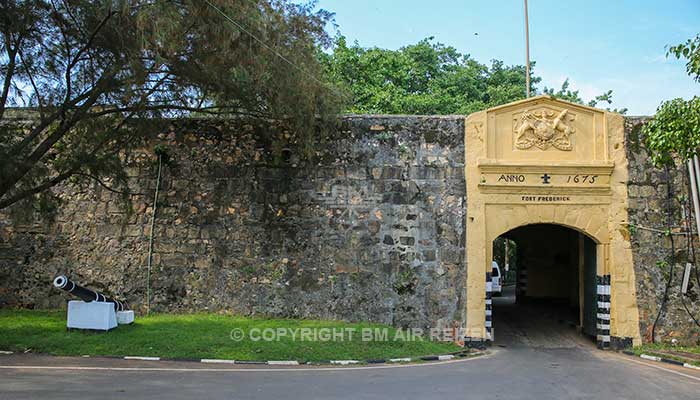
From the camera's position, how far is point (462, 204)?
1086 centimetres

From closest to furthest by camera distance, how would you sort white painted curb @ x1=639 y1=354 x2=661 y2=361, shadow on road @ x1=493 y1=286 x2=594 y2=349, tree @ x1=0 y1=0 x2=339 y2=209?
tree @ x1=0 y1=0 x2=339 y2=209, white painted curb @ x1=639 y1=354 x2=661 y2=361, shadow on road @ x1=493 y1=286 x2=594 y2=349

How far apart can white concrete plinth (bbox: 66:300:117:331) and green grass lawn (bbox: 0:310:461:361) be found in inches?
5.1

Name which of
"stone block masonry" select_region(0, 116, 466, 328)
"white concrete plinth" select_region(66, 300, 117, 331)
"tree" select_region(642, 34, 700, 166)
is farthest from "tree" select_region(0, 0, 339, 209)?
"tree" select_region(642, 34, 700, 166)

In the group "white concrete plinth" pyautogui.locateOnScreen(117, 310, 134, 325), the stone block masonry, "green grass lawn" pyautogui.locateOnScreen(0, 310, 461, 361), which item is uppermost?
the stone block masonry

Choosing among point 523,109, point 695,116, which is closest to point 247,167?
point 523,109

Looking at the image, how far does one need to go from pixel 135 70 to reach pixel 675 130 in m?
8.32

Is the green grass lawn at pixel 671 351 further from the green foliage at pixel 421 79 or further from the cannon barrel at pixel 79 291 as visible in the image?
the green foliage at pixel 421 79

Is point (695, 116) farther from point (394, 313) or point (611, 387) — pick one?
point (394, 313)

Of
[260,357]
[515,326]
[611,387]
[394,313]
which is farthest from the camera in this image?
[515,326]

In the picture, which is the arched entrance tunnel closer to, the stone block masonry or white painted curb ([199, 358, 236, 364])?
the stone block masonry

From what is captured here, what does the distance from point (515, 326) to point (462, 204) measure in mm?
3658

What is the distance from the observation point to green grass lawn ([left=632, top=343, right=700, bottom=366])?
30.7 feet

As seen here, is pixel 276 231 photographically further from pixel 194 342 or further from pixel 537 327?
pixel 537 327

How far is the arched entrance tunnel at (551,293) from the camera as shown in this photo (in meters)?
11.3
